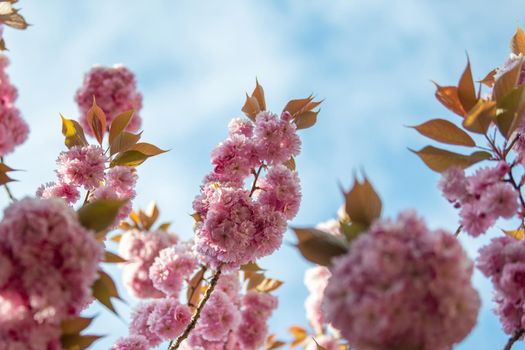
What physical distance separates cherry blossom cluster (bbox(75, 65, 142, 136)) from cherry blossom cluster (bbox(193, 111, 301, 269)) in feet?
9.23

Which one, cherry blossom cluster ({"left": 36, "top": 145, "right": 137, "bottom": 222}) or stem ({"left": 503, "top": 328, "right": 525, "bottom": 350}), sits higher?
cherry blossom cluster ({"left": 36, "top": 145, "right": 137, "bottom": 222})

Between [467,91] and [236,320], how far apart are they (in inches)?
74.0

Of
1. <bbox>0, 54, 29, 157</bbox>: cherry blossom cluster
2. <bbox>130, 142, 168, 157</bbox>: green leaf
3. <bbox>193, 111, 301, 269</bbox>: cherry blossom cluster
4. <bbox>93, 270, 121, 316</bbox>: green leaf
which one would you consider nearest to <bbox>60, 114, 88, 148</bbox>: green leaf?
<bbox>130, 142, 168, 157</bbox>: green leaf

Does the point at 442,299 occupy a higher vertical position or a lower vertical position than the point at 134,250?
lower

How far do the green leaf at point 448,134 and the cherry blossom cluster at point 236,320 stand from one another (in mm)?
1685

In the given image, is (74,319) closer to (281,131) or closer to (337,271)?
(337,271)

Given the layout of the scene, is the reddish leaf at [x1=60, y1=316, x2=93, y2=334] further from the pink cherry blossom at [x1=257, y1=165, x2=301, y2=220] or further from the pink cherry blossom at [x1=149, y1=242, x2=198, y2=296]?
the pink cherry blossom at [x1=149, y1=242, x2=198, y2=296]

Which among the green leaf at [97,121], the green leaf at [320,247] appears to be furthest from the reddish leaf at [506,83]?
the green leaf at [97,121]

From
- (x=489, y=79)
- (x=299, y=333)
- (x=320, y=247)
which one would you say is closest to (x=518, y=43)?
(x=489, y=79)

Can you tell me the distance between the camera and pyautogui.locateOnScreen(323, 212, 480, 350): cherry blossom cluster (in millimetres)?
1178

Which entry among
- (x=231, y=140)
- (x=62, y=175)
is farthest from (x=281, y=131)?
(x=62, y=175)

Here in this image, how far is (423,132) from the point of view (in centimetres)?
202

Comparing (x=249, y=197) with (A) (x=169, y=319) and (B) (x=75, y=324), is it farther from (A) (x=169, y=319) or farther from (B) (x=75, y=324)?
(B) (x=75, y=324)

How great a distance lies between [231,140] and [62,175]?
76 centimetres
